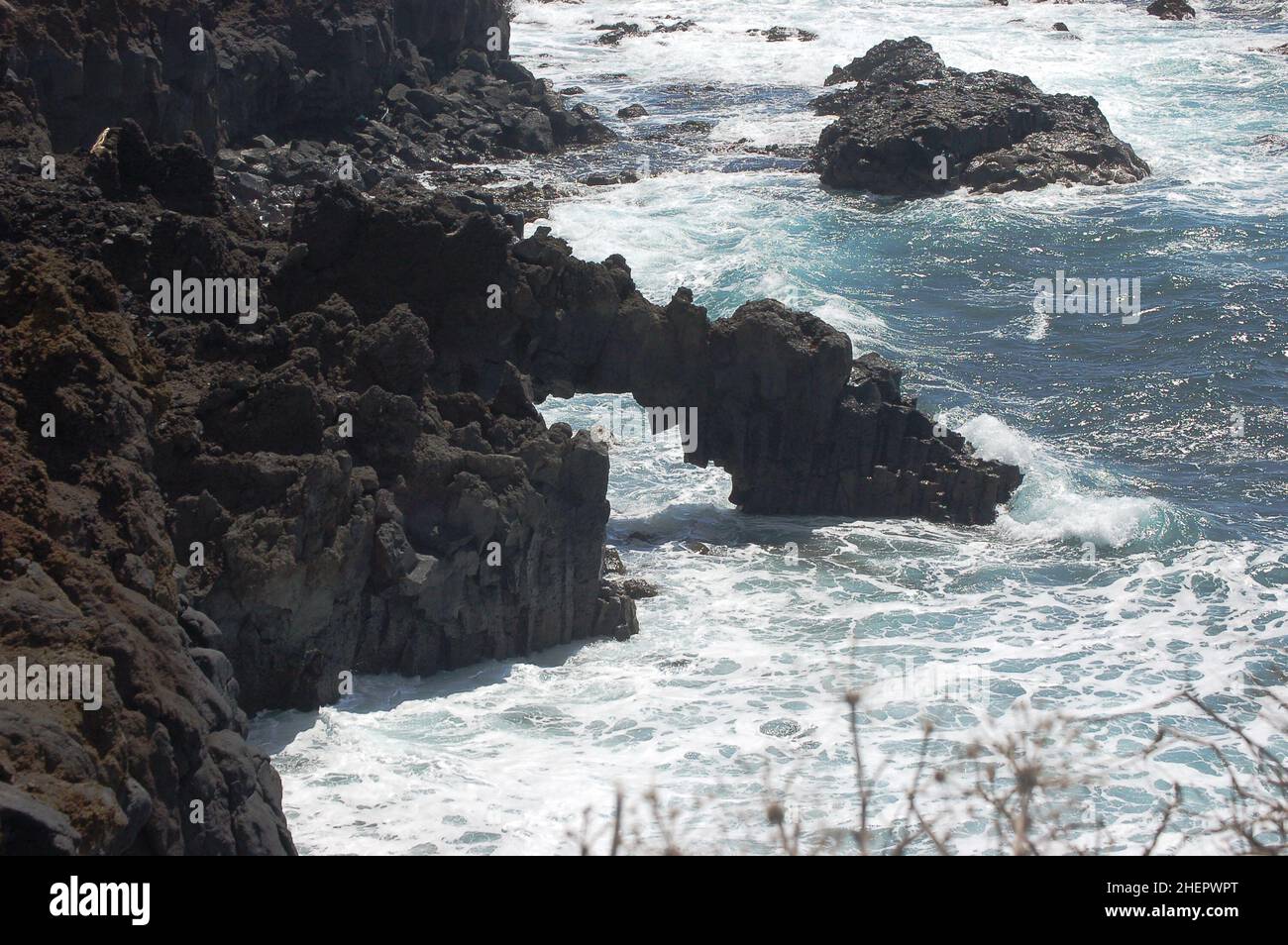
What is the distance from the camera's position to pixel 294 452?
54.3 feet

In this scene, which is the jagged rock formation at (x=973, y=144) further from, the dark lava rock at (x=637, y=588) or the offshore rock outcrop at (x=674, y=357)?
the dark lava rock at (x=637, y=588)

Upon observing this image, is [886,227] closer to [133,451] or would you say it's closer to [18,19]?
[18,19]

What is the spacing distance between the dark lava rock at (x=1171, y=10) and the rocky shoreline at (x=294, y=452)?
50907mm

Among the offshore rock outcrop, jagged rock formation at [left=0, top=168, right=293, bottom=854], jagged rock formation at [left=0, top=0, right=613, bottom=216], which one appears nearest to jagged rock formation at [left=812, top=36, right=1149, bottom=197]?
jagged rock formation at [left=0, top=0, right=613, bottom=216]

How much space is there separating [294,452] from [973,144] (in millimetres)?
34301

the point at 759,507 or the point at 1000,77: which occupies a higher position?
the point at 1000,77

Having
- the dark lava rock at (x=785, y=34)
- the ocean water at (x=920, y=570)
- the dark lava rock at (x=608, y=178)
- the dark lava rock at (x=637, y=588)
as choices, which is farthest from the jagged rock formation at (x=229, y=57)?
the dark lava rock at (x=637, y=588)

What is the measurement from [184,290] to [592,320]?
6.26 meters

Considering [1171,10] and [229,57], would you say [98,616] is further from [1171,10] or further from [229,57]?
[1171,10]

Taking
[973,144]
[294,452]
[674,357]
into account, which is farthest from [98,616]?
[973,144]

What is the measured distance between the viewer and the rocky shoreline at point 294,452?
11.5m

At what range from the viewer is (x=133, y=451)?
14383mm

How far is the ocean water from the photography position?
14977mm
